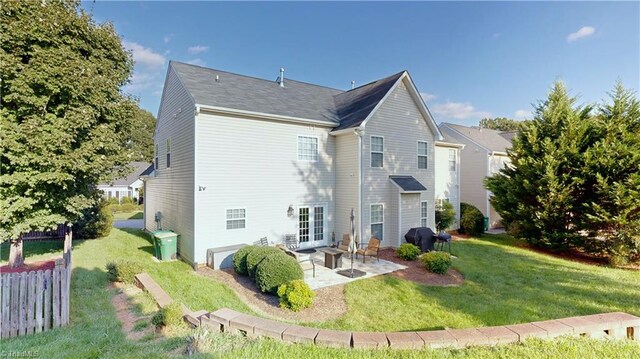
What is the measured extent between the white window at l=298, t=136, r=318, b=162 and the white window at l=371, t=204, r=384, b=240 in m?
3.91

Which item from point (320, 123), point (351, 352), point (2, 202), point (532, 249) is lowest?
point (532, 249)

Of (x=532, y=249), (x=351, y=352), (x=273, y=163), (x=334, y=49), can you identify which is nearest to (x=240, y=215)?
(x=273, y=163)

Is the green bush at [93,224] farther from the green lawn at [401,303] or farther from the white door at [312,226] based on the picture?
the white door at [312,226]

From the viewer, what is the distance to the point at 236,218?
11578mm

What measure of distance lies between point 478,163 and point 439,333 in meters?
21.6

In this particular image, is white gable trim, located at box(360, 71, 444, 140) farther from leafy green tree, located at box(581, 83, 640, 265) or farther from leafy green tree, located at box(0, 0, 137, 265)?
leafy green tree, located at box(0, 0, 137, 265)

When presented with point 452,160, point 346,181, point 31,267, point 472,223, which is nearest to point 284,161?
point 346,181

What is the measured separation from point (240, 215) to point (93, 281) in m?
5.12

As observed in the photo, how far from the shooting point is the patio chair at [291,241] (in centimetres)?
1273

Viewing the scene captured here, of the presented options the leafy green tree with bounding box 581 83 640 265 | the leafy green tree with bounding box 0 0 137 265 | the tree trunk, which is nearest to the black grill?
the leafy green tree with bounding box 581 83 640 265

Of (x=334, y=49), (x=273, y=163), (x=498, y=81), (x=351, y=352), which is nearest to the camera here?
(x=351, y=352)

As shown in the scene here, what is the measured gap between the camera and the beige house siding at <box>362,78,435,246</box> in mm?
13383

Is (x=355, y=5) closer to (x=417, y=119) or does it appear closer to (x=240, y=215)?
(x=417, y=119)

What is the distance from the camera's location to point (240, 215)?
11.7m
